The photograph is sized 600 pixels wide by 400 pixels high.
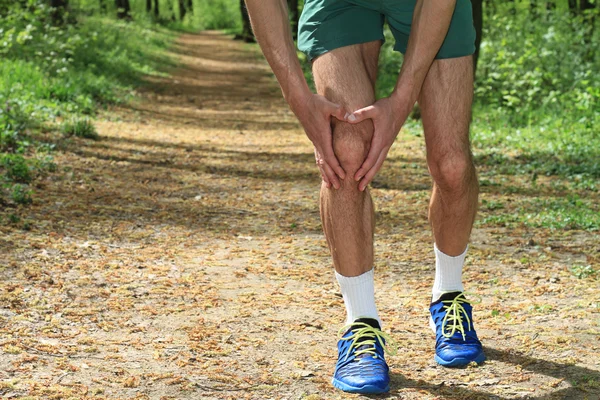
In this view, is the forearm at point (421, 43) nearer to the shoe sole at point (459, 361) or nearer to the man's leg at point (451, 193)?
the man's leg at point (451, 193)

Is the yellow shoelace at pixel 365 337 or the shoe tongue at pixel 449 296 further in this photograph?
the shoe tongue at pixel 449 296

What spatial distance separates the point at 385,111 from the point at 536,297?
5.71ft

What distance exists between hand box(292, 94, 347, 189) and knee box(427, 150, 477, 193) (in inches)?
16.9

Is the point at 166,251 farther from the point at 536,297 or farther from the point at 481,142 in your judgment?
the point at 481,142

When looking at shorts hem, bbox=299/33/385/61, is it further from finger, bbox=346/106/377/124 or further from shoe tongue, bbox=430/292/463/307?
shoe tongue, bbox=430/292/463/307

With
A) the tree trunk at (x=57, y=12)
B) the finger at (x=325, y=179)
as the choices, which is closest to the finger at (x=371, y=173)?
the finger at (x=325, y=179)

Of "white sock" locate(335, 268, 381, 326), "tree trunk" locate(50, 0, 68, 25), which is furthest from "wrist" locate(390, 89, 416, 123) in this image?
"tree trunk" locate(50, 0, 68, 25)

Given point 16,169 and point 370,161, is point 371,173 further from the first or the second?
point 16,169

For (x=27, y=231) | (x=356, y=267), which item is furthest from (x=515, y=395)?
(x=27, y=231)

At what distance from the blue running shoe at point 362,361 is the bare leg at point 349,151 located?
230 millimetres

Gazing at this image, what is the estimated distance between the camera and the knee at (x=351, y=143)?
2752 millimetres

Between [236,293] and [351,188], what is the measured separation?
1544 mm

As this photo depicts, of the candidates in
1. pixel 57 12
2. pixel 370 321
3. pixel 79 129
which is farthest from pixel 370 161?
pixel 57 12

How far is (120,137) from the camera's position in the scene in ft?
32.0
